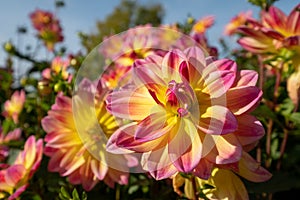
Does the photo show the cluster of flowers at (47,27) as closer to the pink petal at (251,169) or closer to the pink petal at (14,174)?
the pink petal at (14,174)

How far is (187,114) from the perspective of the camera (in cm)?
58

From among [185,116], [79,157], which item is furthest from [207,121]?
[79,157]

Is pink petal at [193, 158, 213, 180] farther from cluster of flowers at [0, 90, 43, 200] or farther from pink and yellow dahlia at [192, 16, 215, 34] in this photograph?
pink and yellow dahlia at [192, 16, 215, 34]

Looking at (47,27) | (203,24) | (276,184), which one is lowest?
(276,184)

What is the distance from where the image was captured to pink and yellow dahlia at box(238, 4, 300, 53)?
0.85 metres

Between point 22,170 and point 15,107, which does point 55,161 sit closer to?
point 22,170

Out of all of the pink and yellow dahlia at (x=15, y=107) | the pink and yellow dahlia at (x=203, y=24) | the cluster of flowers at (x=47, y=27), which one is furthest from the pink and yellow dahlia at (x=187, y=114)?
the cluster of flowers at (x=47, y=27)

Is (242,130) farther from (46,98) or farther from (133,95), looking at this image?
(46,98)

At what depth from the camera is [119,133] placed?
22.6 inches

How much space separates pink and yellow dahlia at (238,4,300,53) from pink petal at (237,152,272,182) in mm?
318

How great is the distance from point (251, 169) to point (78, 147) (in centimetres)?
35

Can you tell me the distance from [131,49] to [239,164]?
0.52m

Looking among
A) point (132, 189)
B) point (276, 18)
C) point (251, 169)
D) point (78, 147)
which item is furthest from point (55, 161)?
point (276, 18)

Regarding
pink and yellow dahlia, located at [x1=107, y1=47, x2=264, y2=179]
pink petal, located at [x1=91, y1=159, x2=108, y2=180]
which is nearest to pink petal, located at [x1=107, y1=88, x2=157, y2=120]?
pink and yellow dahlia, located at [x1=107, y1=47, x2=264, y2=179]
